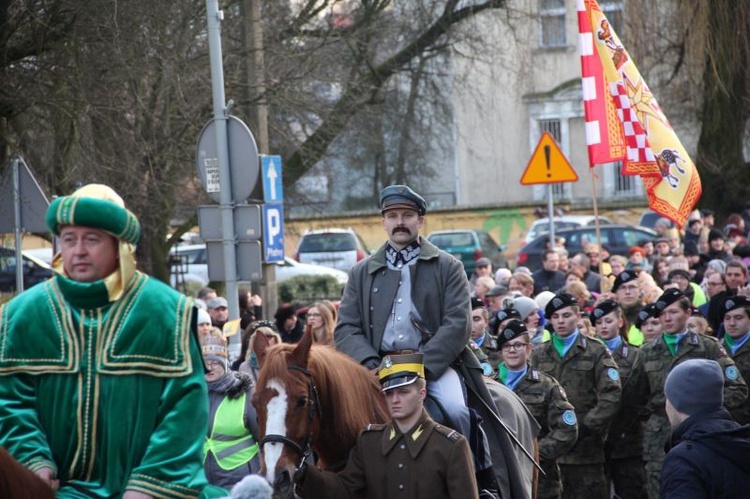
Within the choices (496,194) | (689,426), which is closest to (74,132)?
(689,426)

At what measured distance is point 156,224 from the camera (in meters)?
18.6

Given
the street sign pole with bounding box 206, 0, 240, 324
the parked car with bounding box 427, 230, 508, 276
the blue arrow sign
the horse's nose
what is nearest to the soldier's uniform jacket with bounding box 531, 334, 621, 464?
the street sign pole with bounding box 206, 0, 240, 324

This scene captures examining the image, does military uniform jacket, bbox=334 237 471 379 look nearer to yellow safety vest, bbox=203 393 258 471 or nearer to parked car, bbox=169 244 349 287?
yellow safety vest, bbox=203 393 258 471

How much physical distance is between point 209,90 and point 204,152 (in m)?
4.93

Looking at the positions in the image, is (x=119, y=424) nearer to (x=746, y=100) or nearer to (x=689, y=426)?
(x=689, y=426)

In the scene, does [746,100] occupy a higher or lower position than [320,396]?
higher

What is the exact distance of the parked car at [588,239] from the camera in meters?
30.0

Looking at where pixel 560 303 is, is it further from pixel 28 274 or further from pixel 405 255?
pixel 28 274

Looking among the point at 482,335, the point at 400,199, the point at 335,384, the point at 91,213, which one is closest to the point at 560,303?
the point at 482,335

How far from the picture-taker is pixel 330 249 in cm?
3281

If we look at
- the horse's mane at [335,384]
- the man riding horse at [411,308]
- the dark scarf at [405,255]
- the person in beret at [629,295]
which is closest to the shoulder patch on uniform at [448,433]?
the horse's mane at [335,384]

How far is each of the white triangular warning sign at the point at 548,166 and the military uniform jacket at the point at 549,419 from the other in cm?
803

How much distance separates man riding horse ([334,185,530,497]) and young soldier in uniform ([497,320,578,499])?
5.50ft

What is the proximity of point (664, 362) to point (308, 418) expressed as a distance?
15.0 ft
